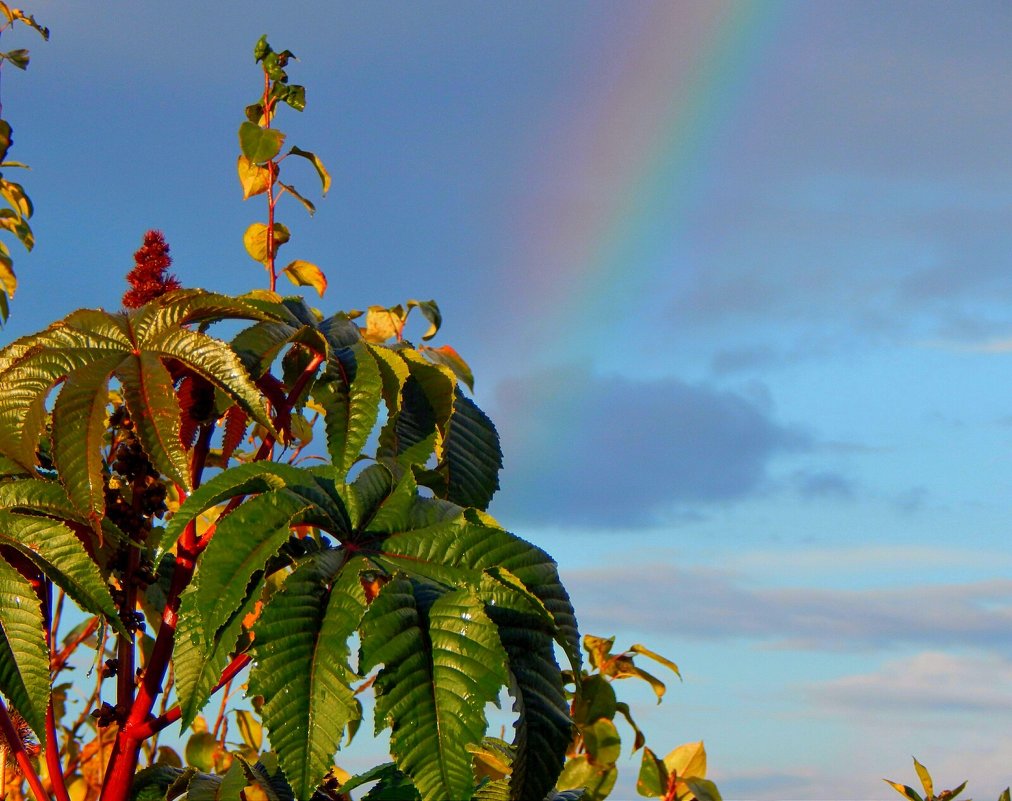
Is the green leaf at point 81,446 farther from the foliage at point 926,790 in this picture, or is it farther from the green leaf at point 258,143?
the foliage at point 926,790

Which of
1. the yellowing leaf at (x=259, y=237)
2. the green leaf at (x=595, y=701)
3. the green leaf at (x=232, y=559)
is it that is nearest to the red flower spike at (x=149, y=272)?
the green leaf at (x=232, y=559)

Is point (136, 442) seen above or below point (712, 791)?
above

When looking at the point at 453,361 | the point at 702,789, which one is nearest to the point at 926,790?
the point at 702,789

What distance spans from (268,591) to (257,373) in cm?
115

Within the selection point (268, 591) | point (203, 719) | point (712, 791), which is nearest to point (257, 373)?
point (268, 591)

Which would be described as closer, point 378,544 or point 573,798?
point 378,544

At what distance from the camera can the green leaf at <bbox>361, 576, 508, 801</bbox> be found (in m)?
1.34

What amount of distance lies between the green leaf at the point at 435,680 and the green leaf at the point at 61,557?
20.9 inches

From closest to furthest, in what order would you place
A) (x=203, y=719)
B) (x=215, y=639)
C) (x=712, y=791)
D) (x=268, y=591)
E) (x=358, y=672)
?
(x=358, y=672) → (x=215, y=639) → (x=712, y=791) → (x=268, y=591) → (x=203, y=719)

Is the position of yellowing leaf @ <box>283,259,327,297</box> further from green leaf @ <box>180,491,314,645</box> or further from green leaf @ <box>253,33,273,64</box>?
green leaf @ <box>180,491,314,645</box>

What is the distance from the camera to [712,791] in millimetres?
2699

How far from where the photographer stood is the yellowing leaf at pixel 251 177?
3314mm

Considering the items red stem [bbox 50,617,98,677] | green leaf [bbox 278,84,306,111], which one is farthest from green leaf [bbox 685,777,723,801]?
green leaf [bbox 278,84,306,111]

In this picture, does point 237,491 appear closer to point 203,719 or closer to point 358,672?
point 358,672
